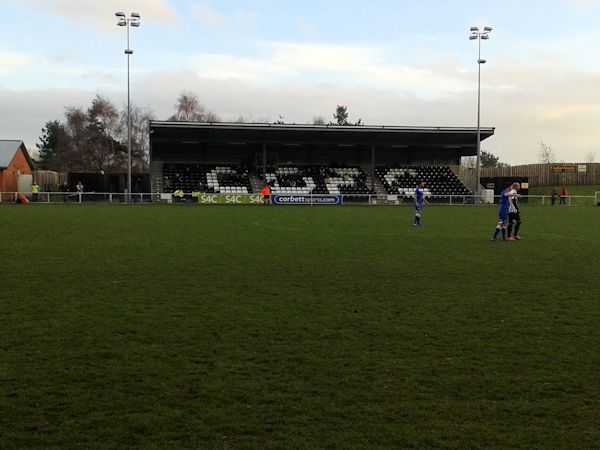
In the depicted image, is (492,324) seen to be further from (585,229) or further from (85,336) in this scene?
(585,229)

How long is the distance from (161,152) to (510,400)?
57.2 m

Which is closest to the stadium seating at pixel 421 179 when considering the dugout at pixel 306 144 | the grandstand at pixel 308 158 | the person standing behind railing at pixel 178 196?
the grandstand at pixel 308 158

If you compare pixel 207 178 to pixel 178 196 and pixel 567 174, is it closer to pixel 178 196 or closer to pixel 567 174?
pixel 178 196

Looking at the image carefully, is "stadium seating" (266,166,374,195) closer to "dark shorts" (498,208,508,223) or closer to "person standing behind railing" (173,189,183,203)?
"person standing behind railing" (173,189,183,203)

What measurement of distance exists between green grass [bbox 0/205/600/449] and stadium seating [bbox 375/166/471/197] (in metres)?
45.0

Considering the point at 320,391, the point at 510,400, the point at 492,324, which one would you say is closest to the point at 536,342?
the point at 492,324

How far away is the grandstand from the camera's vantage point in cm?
5462

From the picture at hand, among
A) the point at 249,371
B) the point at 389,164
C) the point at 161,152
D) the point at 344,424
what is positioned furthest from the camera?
the point at 389,164

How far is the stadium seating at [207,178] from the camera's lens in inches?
2149

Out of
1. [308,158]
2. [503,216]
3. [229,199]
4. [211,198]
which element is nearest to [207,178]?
[211,198]

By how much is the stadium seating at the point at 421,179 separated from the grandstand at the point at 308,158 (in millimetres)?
92

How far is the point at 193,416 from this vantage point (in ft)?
14.8

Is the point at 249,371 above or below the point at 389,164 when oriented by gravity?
below

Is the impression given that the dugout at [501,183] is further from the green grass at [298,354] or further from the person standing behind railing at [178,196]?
the green grass at [298,354]
